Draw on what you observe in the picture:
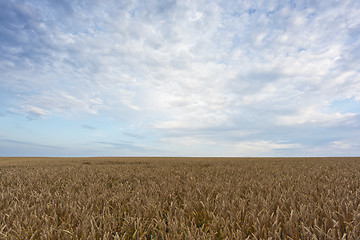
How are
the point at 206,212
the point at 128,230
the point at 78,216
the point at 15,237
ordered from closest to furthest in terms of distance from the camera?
the point at 15,237, the point at 128,230, the point at 78,216, the point at 206,212

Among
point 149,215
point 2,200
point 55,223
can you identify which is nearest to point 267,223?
point 149,215

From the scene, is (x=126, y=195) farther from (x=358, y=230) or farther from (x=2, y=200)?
(x=358, y=230)

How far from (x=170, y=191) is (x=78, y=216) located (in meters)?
1.70

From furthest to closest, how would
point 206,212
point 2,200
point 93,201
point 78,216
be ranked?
point 2,200 → point 93,201 → point 206,212 → point 78,216

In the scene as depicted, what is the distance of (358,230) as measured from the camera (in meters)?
1.87

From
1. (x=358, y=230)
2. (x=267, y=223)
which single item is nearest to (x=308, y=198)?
(x=358, y=230)

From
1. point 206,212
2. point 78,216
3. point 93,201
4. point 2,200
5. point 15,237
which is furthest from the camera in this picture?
point 2,200

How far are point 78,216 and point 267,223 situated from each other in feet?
6.91

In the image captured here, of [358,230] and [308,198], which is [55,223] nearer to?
[358,230]

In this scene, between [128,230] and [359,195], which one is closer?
[128,230]

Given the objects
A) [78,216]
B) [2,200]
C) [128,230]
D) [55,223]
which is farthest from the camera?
[2,200]

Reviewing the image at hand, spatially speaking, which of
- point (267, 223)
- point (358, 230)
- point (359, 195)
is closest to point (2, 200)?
point (267, 223)

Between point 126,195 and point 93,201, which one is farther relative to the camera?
point 126,195

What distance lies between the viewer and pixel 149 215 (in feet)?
8.03
